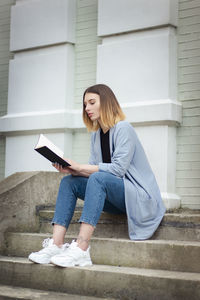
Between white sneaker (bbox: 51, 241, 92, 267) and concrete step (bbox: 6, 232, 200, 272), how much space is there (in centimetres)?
23

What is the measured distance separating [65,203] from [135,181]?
0.55 metres

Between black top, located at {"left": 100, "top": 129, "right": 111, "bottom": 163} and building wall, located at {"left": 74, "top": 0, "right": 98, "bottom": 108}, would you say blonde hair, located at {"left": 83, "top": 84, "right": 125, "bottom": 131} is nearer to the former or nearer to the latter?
black top, located at {"left": 100, "top": 129, "right": 111, "bottom": 163}

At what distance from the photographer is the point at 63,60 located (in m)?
6.05

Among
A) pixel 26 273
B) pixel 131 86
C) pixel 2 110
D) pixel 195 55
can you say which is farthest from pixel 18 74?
pixel 26 273

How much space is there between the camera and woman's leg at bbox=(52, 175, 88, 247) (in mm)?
4008

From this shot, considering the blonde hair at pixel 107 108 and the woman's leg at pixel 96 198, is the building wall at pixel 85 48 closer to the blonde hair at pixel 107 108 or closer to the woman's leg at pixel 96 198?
→ the blonde hair at pixel 107 108

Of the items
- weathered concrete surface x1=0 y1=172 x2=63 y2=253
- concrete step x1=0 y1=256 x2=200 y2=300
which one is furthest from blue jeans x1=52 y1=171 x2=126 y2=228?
weathered concrete surface x1=0 y1=172 x2=63 y2=253

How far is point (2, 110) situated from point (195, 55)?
257 cm

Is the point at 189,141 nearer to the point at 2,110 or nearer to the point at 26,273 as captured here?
the point at 26,273

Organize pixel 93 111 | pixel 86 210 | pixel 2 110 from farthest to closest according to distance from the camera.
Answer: pixel 2 110
pixel 93 111
pixel 86 210

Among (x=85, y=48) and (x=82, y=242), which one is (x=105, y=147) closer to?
(x=82, y=242)

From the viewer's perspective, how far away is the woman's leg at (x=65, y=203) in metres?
4.01

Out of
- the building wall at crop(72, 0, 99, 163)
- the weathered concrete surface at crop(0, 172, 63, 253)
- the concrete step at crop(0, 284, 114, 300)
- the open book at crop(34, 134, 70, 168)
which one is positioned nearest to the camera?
the concrete step at crop(0, 284, 114, 300)

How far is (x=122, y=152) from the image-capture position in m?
4.10
